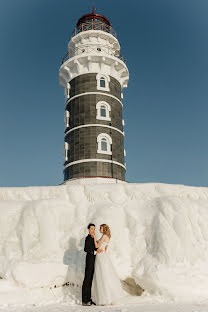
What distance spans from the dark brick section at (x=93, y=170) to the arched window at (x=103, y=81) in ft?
23.3

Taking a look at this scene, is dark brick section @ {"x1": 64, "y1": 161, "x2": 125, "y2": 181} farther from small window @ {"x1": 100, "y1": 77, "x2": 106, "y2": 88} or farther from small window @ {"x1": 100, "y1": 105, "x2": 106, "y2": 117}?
small window @ {"x1": 100, "y1": 77, "x2": 106, "y2": 88}

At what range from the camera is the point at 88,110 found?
23812 millimetres

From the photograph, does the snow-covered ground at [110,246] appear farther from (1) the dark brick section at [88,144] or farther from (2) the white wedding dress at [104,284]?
(1) the dark brick section at [88,144]

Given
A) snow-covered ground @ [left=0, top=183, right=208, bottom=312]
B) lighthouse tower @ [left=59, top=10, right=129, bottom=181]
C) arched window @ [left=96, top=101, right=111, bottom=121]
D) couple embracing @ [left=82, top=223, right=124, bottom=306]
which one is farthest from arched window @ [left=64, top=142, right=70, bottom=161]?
couple embracing @ [left=82, top=223, right=124, bottom=306]

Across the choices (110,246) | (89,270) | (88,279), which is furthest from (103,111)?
(88,279)

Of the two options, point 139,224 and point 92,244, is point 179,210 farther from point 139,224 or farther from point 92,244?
point 92,244

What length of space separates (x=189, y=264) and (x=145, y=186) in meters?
4.35

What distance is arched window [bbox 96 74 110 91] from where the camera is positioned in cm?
2479

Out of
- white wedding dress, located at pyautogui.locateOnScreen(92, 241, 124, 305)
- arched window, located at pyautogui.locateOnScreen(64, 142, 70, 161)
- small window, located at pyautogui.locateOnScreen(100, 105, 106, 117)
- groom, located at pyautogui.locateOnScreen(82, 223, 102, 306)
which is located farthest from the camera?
small window, located at pyautogui.locateOnScreen(100, 105, 106, 117)

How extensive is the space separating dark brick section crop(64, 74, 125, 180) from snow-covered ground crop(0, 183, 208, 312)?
33.3ft

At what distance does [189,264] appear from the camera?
9.17 metres

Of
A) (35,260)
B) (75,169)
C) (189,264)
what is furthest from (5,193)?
(75,169)

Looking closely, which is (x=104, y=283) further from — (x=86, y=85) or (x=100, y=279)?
(x=86, y=85)

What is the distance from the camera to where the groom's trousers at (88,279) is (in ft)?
25.2
